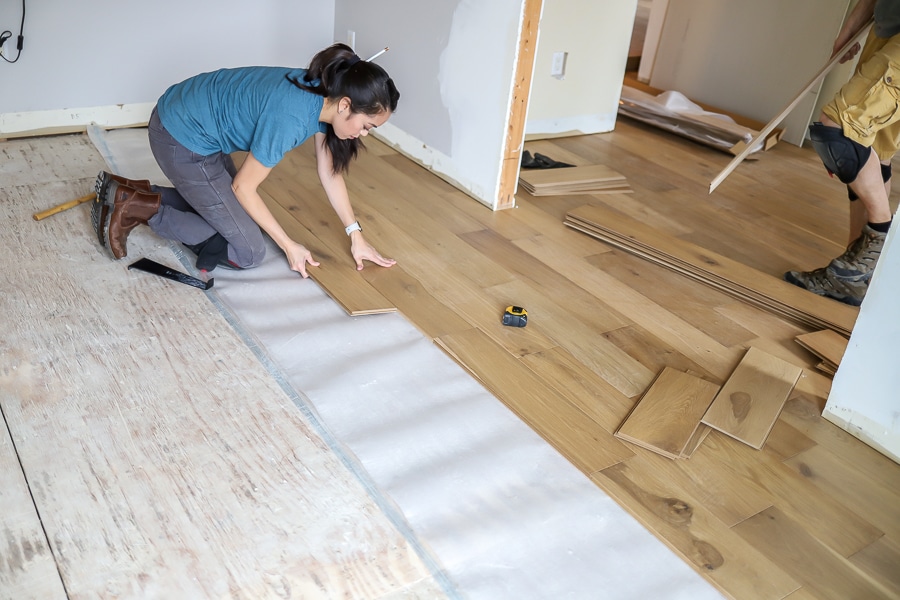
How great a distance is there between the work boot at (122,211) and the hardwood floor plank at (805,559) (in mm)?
2136

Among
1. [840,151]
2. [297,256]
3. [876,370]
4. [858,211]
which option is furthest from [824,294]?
[297,256]

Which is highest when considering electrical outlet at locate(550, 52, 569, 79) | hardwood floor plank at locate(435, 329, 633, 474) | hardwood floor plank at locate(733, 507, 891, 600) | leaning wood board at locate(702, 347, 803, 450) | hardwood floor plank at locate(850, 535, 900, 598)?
electrical outlet at locate(550, 52, 569, 79)

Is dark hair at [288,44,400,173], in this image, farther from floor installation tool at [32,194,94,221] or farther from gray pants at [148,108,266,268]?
floor installation tool at [32,194,94,221]

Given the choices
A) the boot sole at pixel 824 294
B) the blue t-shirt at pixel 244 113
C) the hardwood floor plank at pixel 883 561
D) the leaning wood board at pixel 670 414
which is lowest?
the hardwood floor plank at pixel 883 561

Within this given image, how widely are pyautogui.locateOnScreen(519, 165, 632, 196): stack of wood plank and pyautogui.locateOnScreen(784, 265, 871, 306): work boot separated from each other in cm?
107

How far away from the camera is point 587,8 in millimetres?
4160

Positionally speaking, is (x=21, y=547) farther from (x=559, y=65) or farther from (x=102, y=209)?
(x=559, y=65)

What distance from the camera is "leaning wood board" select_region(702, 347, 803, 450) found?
2.11 meters

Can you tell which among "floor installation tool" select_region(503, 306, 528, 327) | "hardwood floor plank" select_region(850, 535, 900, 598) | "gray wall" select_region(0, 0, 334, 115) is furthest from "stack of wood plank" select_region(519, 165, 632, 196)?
"hardwood floor plank" select_region(850, 535, 900, 598)

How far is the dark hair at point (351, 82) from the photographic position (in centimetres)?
217

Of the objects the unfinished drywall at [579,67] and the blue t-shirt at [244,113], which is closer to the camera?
the blue t-shirt at [244,113]

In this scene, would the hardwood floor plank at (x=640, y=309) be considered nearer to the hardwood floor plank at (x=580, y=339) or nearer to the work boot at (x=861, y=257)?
the hardwood floor plank at (x=580, y=339)

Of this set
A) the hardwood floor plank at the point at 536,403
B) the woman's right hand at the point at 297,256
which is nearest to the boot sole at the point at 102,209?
the woman's right hand at the point at 297,256

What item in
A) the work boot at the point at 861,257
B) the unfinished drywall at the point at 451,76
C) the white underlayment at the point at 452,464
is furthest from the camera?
the unfinished drywall at the point at 451,76
